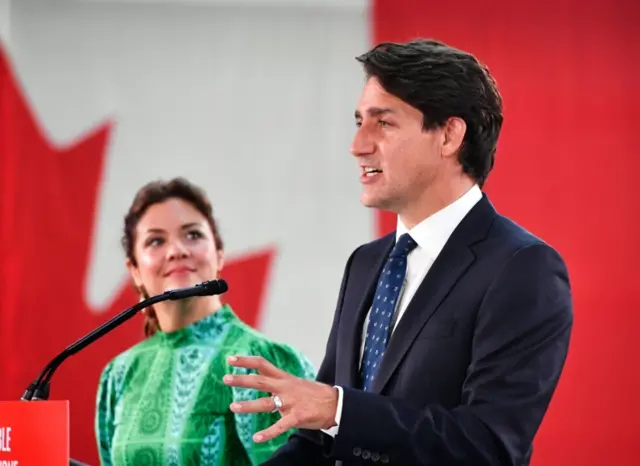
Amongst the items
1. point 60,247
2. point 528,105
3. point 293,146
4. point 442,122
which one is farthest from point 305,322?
point 442,122

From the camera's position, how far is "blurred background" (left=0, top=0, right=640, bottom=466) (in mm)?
3850

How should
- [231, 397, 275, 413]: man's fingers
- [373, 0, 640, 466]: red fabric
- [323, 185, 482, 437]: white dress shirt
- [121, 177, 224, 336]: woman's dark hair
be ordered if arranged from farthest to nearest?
1. [373, 0, 640, 466]: red fabric
2. [121, 177, 224, 336]: woman's dark hair
3. [323, 185, 482, 437]: white dress shirt
4. [231, 397, 275, 413]: man's fingers

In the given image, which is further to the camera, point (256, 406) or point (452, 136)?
point (452, 136)

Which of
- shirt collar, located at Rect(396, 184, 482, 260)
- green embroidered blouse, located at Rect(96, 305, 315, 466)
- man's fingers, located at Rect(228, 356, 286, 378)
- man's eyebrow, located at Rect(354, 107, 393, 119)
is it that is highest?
man's eyebrow, located at Rect(354, 107, 393, 119)

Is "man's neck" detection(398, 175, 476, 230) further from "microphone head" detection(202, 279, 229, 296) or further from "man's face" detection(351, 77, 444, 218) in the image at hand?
"microphone head" detection(202, 279, 229, 296)

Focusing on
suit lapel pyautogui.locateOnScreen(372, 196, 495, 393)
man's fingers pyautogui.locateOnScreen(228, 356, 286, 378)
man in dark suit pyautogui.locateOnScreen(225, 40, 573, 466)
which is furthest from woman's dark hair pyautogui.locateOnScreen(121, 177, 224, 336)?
man's fingers pyautogui.locateOnScreen(228, 356, 286, 378)

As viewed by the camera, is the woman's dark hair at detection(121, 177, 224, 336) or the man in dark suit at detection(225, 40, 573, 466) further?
the woman's dark hair at detection(121, 177, 224, 336)

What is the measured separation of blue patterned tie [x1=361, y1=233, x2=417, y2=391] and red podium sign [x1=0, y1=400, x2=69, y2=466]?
0.55 meters

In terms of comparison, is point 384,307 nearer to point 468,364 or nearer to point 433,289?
point 433,289

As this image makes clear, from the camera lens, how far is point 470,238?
5.93ft

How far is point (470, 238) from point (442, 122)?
253 mm

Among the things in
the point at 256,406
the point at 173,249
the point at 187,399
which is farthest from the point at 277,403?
the point at 173,249

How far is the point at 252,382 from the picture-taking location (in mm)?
1437

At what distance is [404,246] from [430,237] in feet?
0.20
